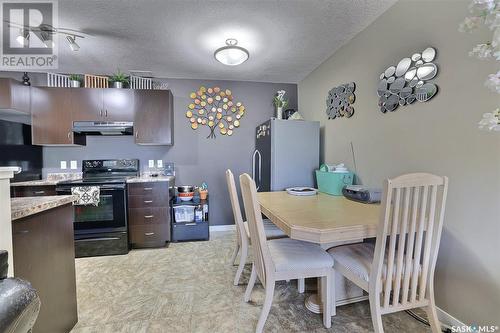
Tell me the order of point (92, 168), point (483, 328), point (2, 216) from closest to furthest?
point (2, 216)
point (483, 328)
point (92, 168)

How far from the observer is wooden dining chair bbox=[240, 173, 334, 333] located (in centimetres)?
140

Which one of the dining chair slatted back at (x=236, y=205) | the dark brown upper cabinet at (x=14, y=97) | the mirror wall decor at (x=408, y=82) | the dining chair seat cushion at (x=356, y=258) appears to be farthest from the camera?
the dark brown upper cabinet at (x=14, y=97)

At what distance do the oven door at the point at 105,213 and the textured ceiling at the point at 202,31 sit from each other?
167 centimetres

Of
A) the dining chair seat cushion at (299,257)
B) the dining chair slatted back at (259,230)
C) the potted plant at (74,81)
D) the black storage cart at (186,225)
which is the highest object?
the potted plant at (74,81)

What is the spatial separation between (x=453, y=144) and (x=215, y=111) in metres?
2.98

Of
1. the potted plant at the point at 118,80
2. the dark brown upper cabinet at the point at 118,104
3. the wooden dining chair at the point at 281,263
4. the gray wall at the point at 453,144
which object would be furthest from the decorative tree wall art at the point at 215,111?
the wooden dining chair at the point at 281,263

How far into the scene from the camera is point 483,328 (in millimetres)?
1352

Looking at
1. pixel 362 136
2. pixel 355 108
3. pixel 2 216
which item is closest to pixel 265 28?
pixel 355 108

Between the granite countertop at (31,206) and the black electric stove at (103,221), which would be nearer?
the granite countertop at (31,206)

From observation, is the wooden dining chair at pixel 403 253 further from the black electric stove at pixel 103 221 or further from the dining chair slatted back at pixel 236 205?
the black electric stove at pixel 103 221

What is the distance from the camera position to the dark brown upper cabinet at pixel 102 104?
2.99 metres

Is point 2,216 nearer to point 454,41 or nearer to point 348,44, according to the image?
point 454,41

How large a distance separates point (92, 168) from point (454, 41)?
421cm

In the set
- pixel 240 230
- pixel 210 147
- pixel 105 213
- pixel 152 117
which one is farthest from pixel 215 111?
pixel 240 230
